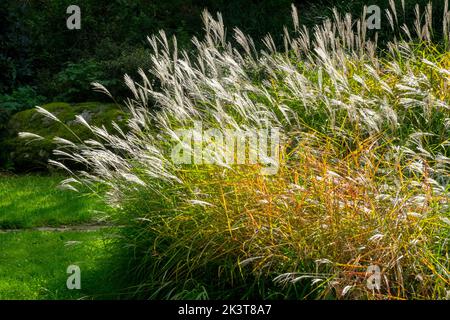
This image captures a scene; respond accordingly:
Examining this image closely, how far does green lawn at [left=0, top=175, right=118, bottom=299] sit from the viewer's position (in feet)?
19.2

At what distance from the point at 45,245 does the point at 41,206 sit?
5.04 ft

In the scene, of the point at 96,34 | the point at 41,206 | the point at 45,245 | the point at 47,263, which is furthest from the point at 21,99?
the point at 47,263

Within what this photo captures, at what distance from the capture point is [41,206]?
8.58 metres

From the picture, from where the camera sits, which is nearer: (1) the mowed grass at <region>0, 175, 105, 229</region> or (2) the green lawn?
(2) the green lawn

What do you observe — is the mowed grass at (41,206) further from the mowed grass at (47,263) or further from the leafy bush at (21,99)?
the leafy bush at (21,99)

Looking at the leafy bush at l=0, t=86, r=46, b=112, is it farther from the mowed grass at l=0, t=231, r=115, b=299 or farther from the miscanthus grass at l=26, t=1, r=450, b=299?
the miscanthus grass at l=26, t=1, r=450, b=299

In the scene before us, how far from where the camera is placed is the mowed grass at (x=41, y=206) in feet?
26.3

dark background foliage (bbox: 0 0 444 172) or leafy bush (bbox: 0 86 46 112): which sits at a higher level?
dark background foliage (bbox: 0 0 444 172)

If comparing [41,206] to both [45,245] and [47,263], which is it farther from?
[47,263]

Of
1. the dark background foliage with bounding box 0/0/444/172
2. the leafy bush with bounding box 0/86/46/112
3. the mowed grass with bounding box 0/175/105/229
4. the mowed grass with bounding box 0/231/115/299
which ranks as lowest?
the mowed grass with bounding box 0/231/115/299

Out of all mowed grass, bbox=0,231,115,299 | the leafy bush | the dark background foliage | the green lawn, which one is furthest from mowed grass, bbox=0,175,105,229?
the leafy bush

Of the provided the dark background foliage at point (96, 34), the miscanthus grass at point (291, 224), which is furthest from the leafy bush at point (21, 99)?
the miscanthus grass at point (291, 224)

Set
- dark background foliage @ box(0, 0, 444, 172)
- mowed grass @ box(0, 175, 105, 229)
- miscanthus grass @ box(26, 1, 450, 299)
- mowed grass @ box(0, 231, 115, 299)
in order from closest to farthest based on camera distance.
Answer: miscanthus grass @ box(26, 1, 450, 299) → mowed grass @ box(0, 231, 115, 299) → mowed grass @ box(0, 175, 105, 229) → dark background foliage @ box(0, 0, 444, 172)

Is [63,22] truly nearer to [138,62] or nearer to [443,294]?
[138,62]
